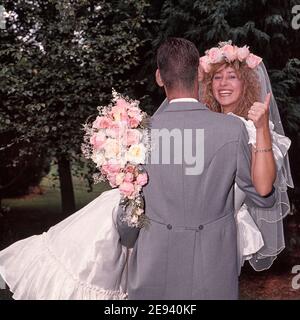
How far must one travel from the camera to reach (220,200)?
2.92 m

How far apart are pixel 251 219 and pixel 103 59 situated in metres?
4.10

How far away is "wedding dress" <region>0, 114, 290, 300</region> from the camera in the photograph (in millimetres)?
3357

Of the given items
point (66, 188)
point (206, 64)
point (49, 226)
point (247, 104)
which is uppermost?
point (206, 64)

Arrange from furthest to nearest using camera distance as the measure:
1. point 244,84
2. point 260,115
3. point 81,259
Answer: point 244,84
point 81,259
point 260,115

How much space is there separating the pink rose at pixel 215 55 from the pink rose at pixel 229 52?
1.2 inches

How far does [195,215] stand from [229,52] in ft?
4.72

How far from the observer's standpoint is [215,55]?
3.88 meters

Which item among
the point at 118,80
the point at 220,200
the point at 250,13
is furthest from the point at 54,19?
the point at 220,200

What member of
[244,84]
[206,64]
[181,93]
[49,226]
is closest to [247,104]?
[244,84]

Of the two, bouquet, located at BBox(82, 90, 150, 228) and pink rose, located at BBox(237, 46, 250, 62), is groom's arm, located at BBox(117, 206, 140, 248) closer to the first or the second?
bouquet, located at BBox(82, 90, 150, 228)

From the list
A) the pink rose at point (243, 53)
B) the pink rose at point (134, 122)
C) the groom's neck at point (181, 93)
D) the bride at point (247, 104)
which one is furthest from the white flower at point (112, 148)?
the pink rose at point (243, 53)

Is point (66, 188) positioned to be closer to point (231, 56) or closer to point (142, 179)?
point (231, 56)
